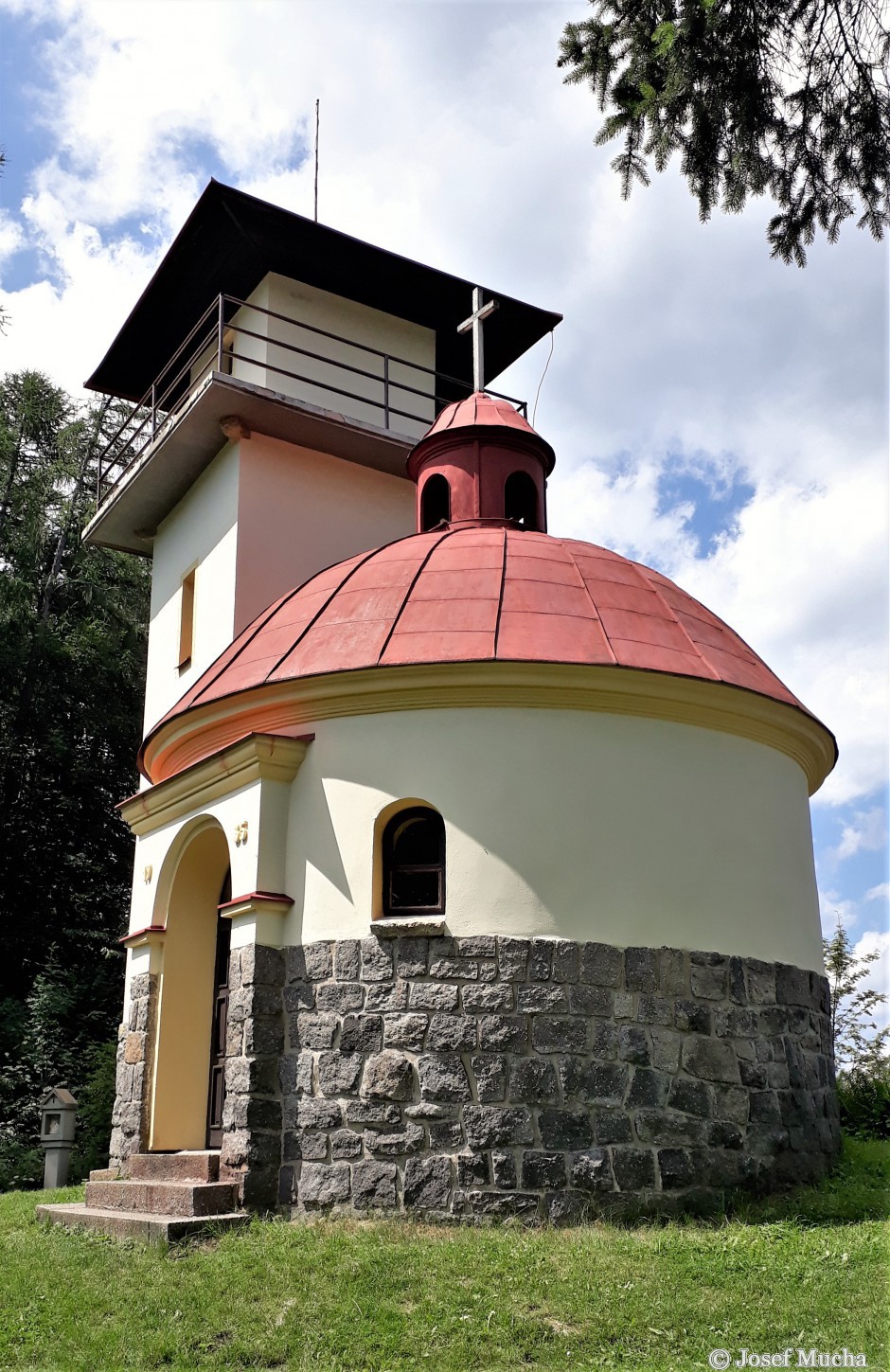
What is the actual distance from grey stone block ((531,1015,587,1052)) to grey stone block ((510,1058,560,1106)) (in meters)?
0.11

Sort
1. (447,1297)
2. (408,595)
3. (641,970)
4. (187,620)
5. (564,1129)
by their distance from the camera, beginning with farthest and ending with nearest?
1. (187,620)
2. (408,595)
3. (641,970)
4. (564,1129)
5. (447,1297)

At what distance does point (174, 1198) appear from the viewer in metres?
8.41

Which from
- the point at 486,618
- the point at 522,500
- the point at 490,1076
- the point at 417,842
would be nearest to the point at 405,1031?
the point at 490,1076

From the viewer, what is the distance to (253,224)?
15.2 metres

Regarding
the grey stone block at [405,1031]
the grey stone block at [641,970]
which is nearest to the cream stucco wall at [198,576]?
the grey stone block at [405,1031]

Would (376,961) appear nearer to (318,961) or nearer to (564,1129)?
(318,961)

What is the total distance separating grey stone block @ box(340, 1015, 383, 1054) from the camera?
8.66m

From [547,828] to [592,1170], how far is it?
2303 mm

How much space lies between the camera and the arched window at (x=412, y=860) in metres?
9.20

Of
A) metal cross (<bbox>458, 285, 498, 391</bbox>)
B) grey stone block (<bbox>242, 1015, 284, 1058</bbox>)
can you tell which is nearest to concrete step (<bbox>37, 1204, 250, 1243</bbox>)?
grey stone block (<bbox>242, 1015, 284, 1058</bbox>)

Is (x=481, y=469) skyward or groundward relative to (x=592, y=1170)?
skyward

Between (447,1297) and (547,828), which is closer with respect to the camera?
(447,1297)

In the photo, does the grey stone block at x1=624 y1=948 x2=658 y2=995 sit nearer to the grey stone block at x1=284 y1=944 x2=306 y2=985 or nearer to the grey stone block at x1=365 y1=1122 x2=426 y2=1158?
the grey stone block at x1=365 y1=1122 x2=426 y2=1158

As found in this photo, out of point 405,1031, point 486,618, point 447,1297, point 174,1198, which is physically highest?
point 486,618
